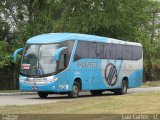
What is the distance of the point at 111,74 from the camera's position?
31234mm

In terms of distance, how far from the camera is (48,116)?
13.9m

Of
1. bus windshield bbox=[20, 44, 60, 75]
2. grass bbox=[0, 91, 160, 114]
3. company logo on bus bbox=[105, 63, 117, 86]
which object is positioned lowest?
grass bbox=[0, 91, 160, 114]

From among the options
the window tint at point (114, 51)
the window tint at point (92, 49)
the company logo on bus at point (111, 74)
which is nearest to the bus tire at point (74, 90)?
the window tint at point (92, 49)

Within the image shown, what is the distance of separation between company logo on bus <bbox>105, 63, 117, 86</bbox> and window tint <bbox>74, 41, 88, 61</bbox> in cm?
293

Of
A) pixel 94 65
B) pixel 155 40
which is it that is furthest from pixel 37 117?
pixel 155 40

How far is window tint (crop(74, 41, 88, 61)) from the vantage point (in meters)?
27.3

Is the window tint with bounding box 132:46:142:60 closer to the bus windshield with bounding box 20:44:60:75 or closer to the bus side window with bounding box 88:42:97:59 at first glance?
the bus side window with bounding box 88:42:97:59

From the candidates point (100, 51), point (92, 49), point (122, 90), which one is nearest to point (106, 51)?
point (100, 51)

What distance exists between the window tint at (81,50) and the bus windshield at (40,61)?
1564mm

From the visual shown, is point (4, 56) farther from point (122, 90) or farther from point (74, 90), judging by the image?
point (74, 90)

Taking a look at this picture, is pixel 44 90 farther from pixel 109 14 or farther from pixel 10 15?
pixel 10 15

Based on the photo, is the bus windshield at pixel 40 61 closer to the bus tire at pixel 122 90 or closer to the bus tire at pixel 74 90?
the bus tire at pixel 74 90

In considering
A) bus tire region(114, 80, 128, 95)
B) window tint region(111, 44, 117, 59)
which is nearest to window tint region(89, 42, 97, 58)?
window tint region(111, 44, 117, 59)

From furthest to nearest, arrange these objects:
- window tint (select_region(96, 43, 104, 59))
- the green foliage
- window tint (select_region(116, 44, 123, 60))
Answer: the green foliage < window tint (select_region(116, 44, 123, 60)) < window tint (select_region(96, 43, 104, 59))
